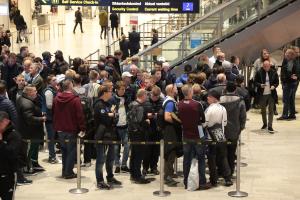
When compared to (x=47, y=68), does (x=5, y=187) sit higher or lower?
lower

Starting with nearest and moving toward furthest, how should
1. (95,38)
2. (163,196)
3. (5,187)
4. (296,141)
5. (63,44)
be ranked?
(5,187) < (163,196) < (296,141) < (63,44) < (95,38)

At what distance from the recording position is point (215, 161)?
33.9 ft

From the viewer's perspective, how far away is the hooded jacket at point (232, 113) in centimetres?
1037

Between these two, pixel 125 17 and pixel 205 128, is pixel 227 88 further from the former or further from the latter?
pixel 125 17

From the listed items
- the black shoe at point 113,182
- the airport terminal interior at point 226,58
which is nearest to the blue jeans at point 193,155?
the airport terminal interior at point 226,58

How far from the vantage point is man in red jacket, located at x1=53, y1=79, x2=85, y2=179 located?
10367 mm

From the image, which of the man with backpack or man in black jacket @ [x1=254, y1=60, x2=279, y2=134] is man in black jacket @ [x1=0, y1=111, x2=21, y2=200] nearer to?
the man with backpack

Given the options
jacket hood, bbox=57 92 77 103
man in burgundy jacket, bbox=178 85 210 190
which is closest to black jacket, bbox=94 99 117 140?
jacket hood, bbox=57 92 77 103

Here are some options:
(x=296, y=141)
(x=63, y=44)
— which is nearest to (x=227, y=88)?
(x=296, y=141)

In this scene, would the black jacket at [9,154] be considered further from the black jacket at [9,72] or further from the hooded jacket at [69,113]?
the black jacket at [9,72]

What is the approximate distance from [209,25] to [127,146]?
7.17 meters

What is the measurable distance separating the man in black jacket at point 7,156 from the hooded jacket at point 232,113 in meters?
3.90

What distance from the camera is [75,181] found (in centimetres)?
1066

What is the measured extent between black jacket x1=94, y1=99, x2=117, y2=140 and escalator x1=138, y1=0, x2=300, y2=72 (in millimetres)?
7622
